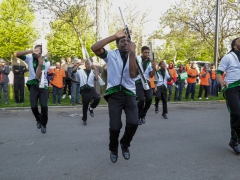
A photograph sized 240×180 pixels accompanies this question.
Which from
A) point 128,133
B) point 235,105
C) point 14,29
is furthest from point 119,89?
point 14,29

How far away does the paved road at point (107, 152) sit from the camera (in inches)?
163

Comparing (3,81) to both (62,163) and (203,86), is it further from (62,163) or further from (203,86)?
(203,86)

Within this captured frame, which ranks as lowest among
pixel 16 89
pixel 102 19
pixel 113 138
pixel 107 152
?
pixel 107 152

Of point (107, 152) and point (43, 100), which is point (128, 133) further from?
point (43, 100)

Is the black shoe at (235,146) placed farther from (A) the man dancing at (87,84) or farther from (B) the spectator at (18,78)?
(B) the spectator at (18,78)

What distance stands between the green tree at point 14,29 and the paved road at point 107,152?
3468 centimetres

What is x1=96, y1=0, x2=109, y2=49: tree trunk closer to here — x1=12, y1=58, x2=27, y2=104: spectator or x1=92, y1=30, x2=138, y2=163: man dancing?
x1=12, y1=58, x2=27, y2=104: spectator


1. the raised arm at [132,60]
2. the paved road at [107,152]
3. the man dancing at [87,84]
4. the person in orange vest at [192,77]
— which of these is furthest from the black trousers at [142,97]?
the person in orange vest at [192,77]

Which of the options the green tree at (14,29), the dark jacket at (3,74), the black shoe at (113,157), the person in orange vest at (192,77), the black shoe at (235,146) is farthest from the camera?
the green tree at (14,29)

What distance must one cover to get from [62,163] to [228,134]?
409 centimetres

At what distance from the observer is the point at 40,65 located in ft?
19.2

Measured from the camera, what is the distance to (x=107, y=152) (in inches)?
203

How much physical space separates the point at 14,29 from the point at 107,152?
38.9 m

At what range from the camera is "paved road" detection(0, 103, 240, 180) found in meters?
4.13
